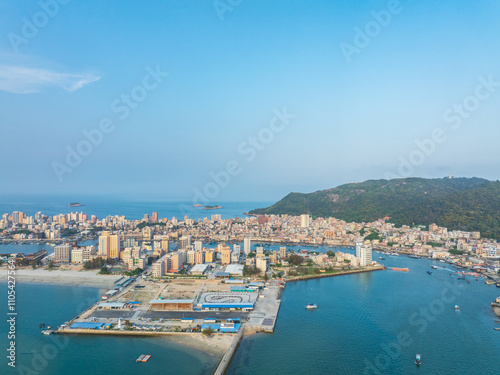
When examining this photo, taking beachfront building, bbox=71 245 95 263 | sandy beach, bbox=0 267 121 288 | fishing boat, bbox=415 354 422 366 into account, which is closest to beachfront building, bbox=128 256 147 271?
sandy beach, bbox=0 267 121 288

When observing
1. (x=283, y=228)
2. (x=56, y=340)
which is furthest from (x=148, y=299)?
(x=283, y=228)

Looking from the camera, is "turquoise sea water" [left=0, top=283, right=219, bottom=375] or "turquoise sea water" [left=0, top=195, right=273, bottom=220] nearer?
"turquoise sea water" [left=0, top=283, right=219, bottom=375]

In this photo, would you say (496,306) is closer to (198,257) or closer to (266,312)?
(266,312)

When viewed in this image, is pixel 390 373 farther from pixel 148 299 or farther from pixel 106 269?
pixel 106 269

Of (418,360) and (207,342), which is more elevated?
(207,342)

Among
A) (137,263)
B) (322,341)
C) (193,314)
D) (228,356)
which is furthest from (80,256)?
(322,341)

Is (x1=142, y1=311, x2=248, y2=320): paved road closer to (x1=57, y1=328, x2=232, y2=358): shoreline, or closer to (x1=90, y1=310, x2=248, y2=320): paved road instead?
(x1=90, y1=310, x2=248, y2=320): paved road

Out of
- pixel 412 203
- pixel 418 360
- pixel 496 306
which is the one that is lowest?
pixel 418 360
